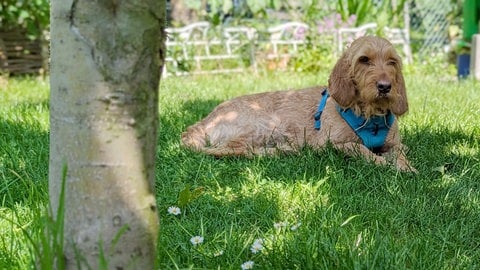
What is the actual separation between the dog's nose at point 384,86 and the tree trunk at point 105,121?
8.16 ft

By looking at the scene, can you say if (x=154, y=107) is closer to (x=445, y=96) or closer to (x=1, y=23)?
(x=445, y=96)

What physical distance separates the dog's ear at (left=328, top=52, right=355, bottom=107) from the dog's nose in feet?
0.84

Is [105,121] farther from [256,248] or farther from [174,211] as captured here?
[174,211]

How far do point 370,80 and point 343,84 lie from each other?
0.26 m

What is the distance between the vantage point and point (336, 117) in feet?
14.1

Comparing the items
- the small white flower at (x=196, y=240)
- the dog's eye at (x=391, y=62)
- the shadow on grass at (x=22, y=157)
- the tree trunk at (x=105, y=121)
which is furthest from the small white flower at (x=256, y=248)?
the dog's eye at (x=391, y=62)

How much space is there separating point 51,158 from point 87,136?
173 mm

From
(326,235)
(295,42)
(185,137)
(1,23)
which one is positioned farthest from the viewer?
(295,42)

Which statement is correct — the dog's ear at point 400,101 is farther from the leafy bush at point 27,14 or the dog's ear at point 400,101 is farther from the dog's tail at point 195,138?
the leafy bush at point 27,14

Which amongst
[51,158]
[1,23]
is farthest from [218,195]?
[1,23]

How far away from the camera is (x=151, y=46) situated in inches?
62.4

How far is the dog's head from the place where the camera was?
3911 mm

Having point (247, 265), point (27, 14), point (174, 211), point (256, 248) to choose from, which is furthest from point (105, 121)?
point (27, 14)

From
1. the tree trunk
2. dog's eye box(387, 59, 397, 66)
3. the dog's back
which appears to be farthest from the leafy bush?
the tree trunk
